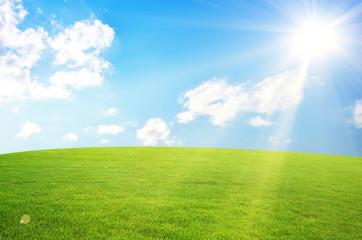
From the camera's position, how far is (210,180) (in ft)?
35.4

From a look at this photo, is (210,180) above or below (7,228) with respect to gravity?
above

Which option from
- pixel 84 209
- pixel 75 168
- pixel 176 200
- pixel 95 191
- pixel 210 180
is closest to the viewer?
pixel 84 209

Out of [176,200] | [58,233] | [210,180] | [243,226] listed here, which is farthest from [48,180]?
[243,226]

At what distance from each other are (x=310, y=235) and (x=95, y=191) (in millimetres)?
6993

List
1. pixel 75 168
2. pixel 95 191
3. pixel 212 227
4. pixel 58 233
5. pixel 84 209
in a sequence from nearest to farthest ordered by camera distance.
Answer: pixel 58 233
pixel 212 227
pixel 84 209
pixel 95 191
pixel 75 168

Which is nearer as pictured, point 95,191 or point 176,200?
point 176,200

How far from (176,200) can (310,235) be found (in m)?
3.95

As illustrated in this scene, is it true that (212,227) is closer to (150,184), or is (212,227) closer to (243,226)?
(243,226)

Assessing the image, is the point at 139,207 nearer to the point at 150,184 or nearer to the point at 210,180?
the point at 150,184

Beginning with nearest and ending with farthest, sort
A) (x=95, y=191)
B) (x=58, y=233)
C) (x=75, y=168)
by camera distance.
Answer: (x=58, y=233) → (x=95, y=191) → (x=75, y=168)

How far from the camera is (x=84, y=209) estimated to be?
258 inches

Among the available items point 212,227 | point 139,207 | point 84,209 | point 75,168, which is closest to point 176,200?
point 139,207

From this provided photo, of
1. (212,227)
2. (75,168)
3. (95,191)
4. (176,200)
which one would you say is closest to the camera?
(212,227)

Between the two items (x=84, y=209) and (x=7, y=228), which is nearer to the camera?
(x=7, y=228)
